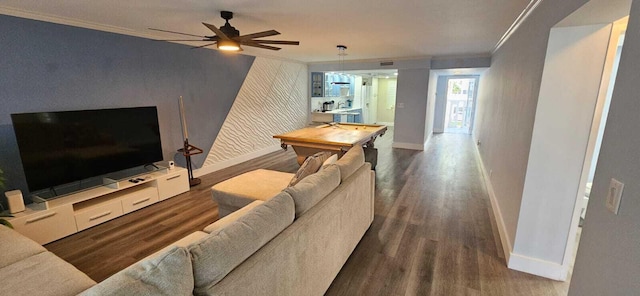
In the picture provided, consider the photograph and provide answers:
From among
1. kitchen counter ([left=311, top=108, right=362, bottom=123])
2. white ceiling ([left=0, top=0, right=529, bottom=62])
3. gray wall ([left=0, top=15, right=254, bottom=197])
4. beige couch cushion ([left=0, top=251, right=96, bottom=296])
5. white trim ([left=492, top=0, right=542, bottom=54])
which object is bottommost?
beige couch cushion ([left=0, top=251, right=96, bottom=296])

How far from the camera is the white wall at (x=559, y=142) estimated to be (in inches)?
70.9

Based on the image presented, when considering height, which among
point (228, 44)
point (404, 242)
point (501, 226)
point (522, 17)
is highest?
point (522, 17)

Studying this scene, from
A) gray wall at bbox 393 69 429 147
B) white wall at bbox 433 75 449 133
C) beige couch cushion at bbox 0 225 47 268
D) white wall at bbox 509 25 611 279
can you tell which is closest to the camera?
beige couch cushion at bbox 0 225 47 268

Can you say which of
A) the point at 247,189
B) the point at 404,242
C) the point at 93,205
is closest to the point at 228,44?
the point at 247,189

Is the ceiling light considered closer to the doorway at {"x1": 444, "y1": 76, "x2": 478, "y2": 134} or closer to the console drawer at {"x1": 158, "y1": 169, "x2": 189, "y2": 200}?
the console drawer at {"x1": 158, "y1": 169, "x2": 189, "y2": 200}

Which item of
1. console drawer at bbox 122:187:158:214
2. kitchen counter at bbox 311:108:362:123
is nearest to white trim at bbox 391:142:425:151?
kitchen counter at bbox 311:108:362:123

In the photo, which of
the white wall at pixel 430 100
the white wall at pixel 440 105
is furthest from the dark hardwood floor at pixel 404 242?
the white wall at pixel 440 105

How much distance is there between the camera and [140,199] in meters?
3.40

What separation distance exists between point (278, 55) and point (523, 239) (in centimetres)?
534

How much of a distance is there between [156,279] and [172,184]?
3177 millimetres

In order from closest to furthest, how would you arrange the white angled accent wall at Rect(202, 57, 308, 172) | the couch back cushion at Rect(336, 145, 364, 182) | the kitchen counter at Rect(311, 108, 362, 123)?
the couch back cushion at Rect(336, 145, 364, 182)
the white angled accent wall at Rect(202, 57, 308, 172)
the kitchen counter at Rect(311, 108, 362, 123)

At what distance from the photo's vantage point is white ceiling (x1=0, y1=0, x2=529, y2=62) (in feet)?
8.25

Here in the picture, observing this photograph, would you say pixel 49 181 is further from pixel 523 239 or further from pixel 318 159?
pixel 523 239

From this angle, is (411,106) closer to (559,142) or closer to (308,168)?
(559,142)
